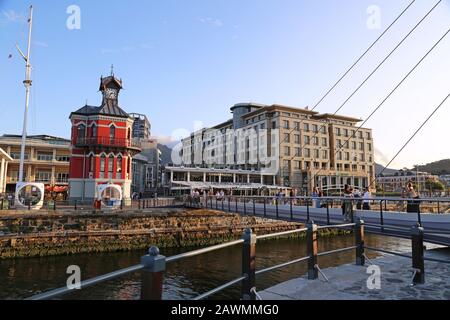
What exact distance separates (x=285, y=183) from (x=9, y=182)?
4855 centimetres

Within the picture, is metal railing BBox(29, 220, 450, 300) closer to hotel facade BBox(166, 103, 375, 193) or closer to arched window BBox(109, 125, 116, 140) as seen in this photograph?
arched window BBox(109, 125, 116, 140)

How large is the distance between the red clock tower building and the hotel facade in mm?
17664

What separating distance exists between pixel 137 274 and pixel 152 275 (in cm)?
1333

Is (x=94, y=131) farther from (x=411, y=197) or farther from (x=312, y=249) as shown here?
(x=312, y=249)

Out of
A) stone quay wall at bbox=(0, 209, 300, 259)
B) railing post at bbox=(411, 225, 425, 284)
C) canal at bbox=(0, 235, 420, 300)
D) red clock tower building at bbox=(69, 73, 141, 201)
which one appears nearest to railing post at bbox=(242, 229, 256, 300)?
railing post at bbox=(411, 225, 425, 284)

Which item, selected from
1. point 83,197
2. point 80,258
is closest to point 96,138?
point 83,197

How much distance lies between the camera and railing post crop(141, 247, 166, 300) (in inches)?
125

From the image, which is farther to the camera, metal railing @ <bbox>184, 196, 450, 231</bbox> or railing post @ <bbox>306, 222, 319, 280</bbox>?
metal railing @ <bbox>184, 196, 450, 231</bbox>

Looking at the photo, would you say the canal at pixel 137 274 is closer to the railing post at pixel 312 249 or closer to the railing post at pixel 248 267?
the railing post at pixel 312 249

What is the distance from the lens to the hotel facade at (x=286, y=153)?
193 feet

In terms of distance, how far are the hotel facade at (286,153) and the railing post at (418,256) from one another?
45.4 m

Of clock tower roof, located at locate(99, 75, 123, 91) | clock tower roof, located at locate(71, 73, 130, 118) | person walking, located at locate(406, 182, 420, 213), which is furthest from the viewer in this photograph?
clock tower roof, located at locate(99, 75, 123, 91)

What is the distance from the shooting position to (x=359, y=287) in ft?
19.0

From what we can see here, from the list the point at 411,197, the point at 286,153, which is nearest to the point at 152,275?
the point at 411,197
